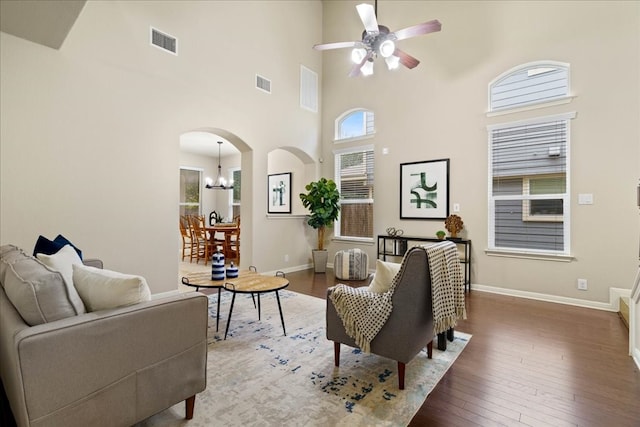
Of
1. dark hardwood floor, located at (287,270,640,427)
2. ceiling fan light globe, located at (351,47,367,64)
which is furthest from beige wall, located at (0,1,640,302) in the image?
ceiling fan light globe, located at (351,47,367,64)

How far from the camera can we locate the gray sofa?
124 cm

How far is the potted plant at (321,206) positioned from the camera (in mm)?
5961

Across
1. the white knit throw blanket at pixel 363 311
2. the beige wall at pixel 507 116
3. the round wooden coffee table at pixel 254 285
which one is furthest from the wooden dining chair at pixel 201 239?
the white knit throw blanket at pixel 363 311

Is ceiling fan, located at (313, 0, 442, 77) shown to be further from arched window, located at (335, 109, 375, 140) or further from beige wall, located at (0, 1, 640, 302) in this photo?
arched window, located at (335, 109, 375, 140)

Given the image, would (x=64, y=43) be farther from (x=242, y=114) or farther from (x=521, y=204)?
(x=521, y=204)

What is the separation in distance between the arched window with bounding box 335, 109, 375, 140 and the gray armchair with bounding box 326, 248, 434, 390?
4358 millimetres

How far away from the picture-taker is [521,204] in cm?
448

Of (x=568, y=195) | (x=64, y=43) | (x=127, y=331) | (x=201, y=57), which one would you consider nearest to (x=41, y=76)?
(x=64, y=43)

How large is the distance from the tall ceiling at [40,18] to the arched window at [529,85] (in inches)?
196

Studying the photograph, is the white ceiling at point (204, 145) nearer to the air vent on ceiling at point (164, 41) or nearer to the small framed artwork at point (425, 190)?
the air vent on ceiling at point (164, 41)

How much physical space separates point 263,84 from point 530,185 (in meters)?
4.43

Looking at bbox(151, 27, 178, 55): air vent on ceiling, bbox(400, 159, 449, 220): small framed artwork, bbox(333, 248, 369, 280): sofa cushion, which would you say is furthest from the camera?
bbox(333, 248, 369, 280): sofa cushion

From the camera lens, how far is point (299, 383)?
219 cm

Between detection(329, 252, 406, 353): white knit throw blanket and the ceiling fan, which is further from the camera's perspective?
the ceiling fan
